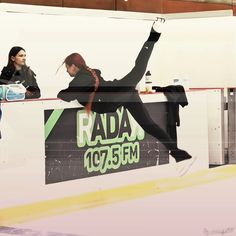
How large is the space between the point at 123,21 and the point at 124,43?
98 mm

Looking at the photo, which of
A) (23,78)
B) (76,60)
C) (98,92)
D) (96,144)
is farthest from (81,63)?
(96,144)

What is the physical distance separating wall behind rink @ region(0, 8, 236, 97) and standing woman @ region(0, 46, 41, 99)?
0.03 metres

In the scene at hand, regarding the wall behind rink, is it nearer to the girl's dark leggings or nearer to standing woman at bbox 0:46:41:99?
standing woman at bbox 0:46:41:99

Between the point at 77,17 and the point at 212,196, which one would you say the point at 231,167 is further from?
the point at 77,17

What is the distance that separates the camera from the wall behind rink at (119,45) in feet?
7.33

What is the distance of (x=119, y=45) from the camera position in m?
2.32

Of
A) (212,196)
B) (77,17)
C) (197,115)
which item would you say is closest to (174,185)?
(212,196)

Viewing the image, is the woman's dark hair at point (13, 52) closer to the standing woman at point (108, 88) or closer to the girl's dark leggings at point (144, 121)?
the standing woman at point (108, 88)

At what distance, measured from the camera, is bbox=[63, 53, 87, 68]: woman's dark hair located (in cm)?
233

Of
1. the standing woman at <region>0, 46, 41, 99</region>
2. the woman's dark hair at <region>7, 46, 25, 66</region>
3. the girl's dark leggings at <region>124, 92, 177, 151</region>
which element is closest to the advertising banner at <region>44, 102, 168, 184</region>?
the girl's dark leggings at <region>124, 92, 177, 151</region>

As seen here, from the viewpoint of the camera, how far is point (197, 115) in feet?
8.56

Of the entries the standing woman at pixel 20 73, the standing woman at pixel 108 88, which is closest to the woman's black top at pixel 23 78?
the standing woman at pixel 20 73

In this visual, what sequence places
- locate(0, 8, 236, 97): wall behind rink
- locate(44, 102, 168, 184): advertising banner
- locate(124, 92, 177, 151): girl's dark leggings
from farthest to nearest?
locate(124, 92, 177, 151): girl's dark leggings
locate(44, 102, 168, 184): advertising banner
locate(0, 8, 236, 97): wall behind rink

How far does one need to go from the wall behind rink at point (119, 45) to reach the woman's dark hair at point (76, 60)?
0.07 feet
